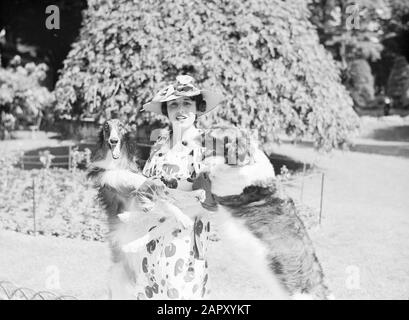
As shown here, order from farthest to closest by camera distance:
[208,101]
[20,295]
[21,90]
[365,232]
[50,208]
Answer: [21,90]
[50,208]
[365,232]
[20,295]
[208,101]

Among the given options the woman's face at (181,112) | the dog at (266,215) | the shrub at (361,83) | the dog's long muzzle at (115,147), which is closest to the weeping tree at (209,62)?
the woman's face at (181,112)

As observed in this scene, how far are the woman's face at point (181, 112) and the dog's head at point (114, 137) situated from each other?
0.31 meters

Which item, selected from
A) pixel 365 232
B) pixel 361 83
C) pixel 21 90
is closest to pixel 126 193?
pixel 365 232

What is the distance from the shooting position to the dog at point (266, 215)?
2578 mm

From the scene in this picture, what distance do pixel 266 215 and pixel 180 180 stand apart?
514 mm

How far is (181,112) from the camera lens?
290 centimetres

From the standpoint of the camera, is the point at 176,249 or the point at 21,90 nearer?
the point at 176,249

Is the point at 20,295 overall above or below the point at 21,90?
below

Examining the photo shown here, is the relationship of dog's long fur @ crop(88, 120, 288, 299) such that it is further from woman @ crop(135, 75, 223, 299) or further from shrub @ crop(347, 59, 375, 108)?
shrub @ crop(347, 59, 375, 108)

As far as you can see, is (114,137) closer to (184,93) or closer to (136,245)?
(184,93)

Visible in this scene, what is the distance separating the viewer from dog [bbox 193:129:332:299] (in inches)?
102

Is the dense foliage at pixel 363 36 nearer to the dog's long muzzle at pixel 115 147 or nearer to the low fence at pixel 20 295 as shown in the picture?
the low fence at pixel 20 295

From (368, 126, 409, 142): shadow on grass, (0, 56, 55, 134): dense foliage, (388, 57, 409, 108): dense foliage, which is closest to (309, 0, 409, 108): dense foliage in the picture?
(388, 57, 409, 108): dense foliage
